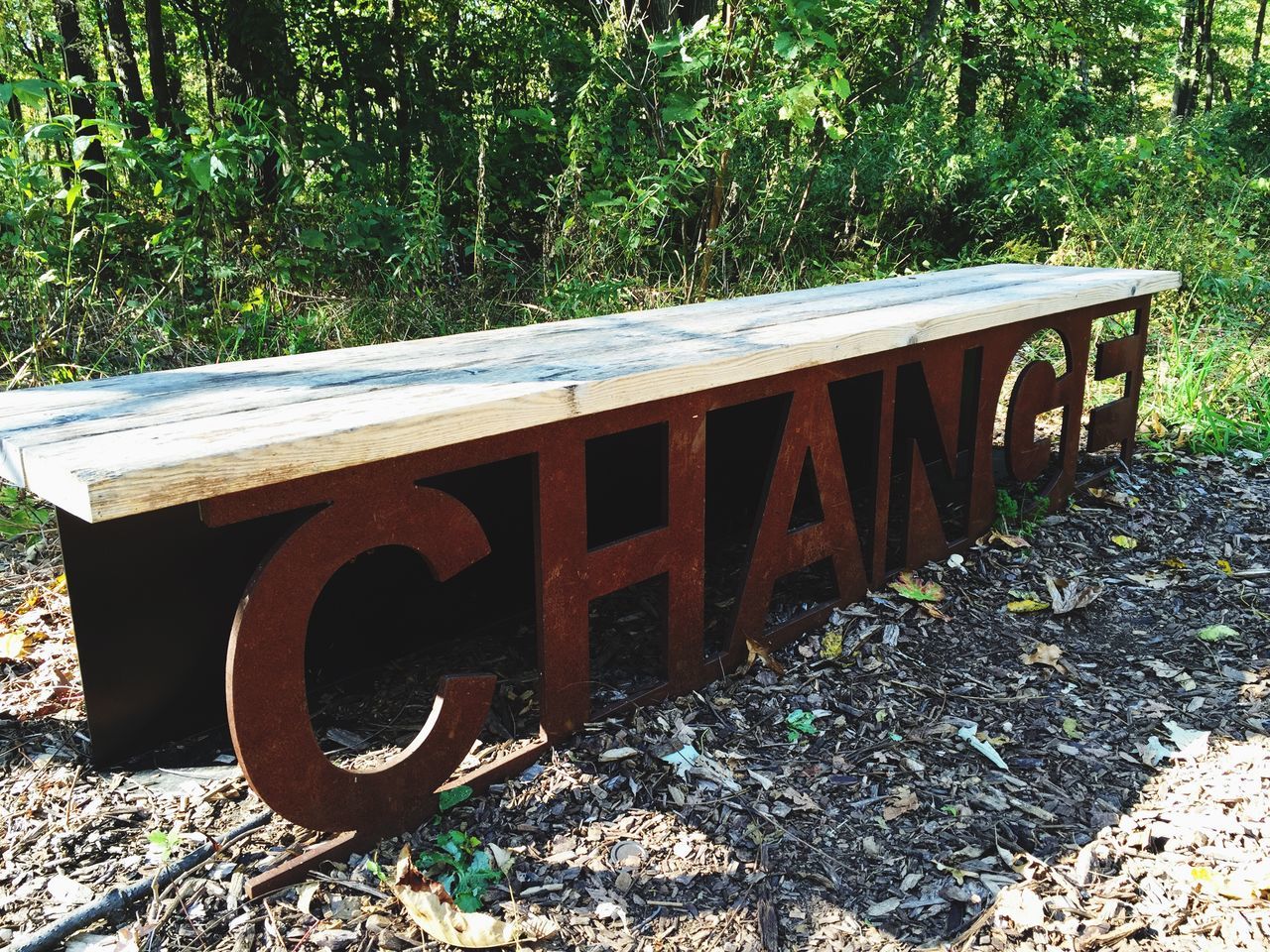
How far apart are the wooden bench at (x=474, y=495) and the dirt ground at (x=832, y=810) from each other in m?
0.12

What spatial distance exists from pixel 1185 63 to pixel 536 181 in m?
14.7

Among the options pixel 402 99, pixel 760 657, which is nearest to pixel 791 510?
pixel 760 657

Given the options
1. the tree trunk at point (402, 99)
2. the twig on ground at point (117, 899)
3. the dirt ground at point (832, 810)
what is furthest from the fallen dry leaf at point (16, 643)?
the tree trunk at point (402, 99)

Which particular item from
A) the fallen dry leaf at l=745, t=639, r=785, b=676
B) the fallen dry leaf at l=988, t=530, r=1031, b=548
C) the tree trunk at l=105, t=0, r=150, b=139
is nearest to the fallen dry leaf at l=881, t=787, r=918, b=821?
the fallen dry leaf at l=745, t=639, r=785, b=676

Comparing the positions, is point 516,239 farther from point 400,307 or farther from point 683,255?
point 400,307

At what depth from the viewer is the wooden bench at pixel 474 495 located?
5.12 feet

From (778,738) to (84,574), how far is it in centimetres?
140

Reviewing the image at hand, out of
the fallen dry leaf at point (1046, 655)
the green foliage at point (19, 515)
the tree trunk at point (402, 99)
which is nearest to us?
the fallen dry leaf at point (1046, 655)

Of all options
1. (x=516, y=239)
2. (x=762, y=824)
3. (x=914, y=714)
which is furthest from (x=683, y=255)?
(x=762, y=824)

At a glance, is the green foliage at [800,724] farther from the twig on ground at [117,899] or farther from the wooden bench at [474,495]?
the twig on ground at [117,899]

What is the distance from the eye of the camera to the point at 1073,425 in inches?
134

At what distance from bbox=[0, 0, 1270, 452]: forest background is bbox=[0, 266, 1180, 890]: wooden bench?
1.26 m

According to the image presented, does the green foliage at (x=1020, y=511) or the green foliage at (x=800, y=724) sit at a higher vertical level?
the green foliage at (x=1020, y=511)

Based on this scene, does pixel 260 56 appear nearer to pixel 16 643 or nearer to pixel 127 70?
pixel 127 70
